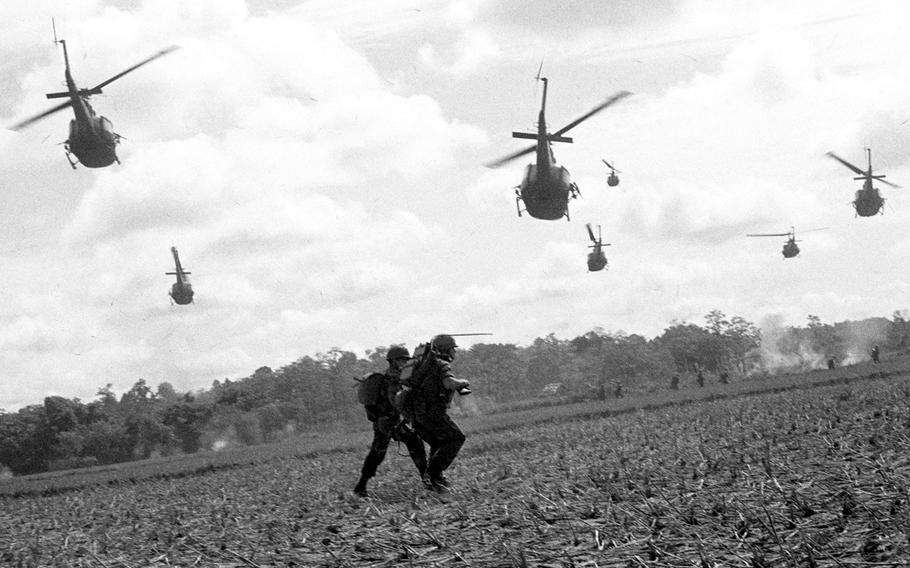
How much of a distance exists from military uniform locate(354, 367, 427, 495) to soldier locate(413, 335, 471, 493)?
1.31 ft

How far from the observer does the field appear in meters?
6.95

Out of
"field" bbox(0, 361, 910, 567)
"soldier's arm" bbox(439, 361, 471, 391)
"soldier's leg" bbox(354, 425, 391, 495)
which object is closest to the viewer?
"field" bbox(0, 361, 910, 567)

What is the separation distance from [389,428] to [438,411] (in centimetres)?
87

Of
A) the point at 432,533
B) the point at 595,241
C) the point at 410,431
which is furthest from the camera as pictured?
the point at 595,241

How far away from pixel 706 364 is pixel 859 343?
57.8 meters

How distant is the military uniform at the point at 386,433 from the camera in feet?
45.8

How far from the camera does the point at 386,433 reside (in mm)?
13977

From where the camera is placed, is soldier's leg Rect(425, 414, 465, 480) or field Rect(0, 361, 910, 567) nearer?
field Rect(0, 361, 910, 567)

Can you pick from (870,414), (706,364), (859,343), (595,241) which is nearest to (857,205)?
(595,241)

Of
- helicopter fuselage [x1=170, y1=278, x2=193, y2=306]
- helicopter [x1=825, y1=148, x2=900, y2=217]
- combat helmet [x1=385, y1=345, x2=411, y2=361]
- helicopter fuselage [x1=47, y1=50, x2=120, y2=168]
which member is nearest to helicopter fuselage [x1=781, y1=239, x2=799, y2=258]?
helicopter [x1=825, y1=148, x2=900, y2=217]

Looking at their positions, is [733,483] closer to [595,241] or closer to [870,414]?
[870,414]

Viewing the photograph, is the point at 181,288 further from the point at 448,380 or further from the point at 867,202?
the point at 448,380

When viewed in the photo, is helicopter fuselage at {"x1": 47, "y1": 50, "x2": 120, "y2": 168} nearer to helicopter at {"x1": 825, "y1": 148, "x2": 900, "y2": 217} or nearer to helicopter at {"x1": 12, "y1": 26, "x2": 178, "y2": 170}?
helicopter at {"x1": 12, "y1": 26, "x2": 178, "y2": 170}

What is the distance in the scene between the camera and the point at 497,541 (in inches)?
317
